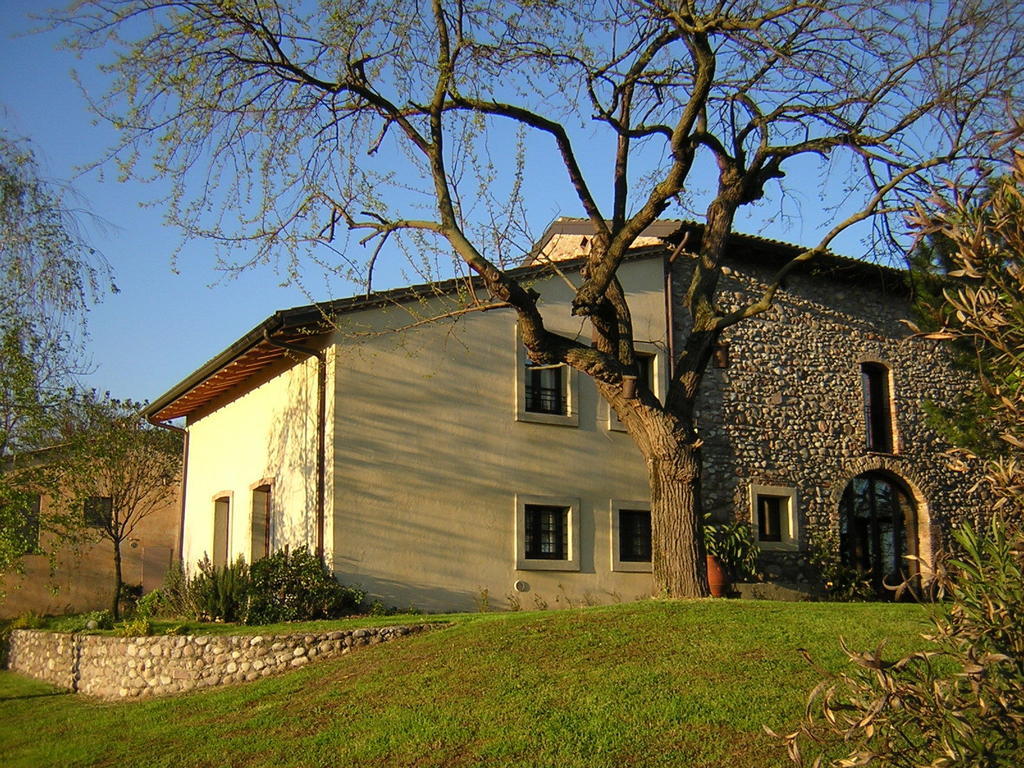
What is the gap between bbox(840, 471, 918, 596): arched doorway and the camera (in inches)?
778

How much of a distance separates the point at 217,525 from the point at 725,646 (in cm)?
1268

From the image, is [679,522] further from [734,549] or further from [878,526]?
[878,526]

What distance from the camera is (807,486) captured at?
62.7 feet

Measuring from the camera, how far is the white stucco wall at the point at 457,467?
1517 centimetres

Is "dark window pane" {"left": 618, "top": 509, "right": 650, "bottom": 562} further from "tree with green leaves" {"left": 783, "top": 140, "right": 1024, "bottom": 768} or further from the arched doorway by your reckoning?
"tree with green leaves" {"left": 783, "top": 140, "right": 1024, "bottom": 768}

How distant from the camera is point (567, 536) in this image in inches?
665

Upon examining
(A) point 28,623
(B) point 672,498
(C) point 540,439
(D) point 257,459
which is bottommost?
(A) point 28,623

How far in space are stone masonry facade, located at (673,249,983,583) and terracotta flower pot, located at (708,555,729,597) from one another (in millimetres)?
1156

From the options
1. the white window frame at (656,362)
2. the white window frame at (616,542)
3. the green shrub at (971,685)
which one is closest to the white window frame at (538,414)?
the white window frame at (656,362)

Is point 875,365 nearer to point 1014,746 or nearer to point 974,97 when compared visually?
point 974,97

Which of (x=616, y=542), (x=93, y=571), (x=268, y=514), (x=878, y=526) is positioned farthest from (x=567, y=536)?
(x=93, y=571)

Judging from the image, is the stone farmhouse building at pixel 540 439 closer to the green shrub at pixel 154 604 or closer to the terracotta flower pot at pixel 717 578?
the terracotta flower pot at pixel 717 578

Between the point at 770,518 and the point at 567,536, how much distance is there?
13.6 ft

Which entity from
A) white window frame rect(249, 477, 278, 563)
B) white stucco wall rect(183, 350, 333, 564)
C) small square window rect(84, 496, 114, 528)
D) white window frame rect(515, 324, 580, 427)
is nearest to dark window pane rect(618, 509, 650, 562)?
white window frame rect(515, 324, 580, 427)
